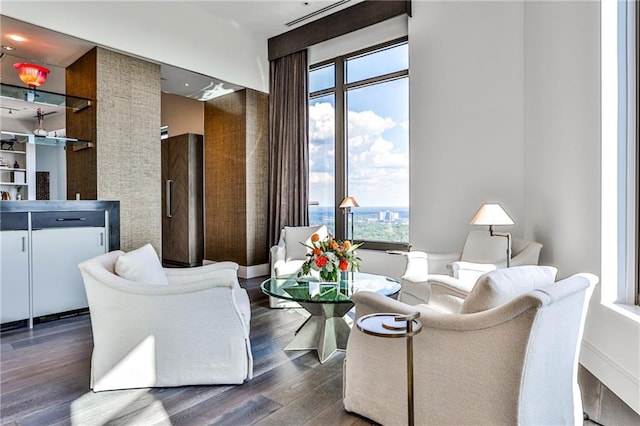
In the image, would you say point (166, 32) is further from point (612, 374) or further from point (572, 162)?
point (612, 374)

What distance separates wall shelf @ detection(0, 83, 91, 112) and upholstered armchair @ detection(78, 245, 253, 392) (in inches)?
107

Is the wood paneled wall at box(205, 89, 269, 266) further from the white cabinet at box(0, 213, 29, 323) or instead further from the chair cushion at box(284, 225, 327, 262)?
the white cabinet at box(0, 213, 29, 323)

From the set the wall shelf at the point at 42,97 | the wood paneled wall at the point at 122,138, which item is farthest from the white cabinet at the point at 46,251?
the wall shelf at the point at 42,97

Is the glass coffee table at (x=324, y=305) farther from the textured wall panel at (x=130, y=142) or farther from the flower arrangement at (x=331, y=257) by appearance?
the textured wall panel at (x=130, y=142)

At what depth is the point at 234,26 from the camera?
5.49 meters

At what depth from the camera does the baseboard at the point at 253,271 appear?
5.79 meters

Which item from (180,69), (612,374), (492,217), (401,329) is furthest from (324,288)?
(180,69)

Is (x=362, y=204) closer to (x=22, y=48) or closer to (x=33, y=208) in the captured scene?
(x=33, y=208)

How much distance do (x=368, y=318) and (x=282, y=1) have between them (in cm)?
462

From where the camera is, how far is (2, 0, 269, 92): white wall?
3891 mm

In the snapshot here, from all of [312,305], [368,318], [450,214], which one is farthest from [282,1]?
[368,318]

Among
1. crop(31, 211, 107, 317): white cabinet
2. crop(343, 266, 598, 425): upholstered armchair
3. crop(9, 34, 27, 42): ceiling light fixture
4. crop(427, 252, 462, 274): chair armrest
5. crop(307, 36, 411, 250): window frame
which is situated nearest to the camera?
crop(343, 266, 598, 425): upholstered armchair

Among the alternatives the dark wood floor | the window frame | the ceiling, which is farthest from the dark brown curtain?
the dark wood floor

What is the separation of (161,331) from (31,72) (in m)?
3.85
